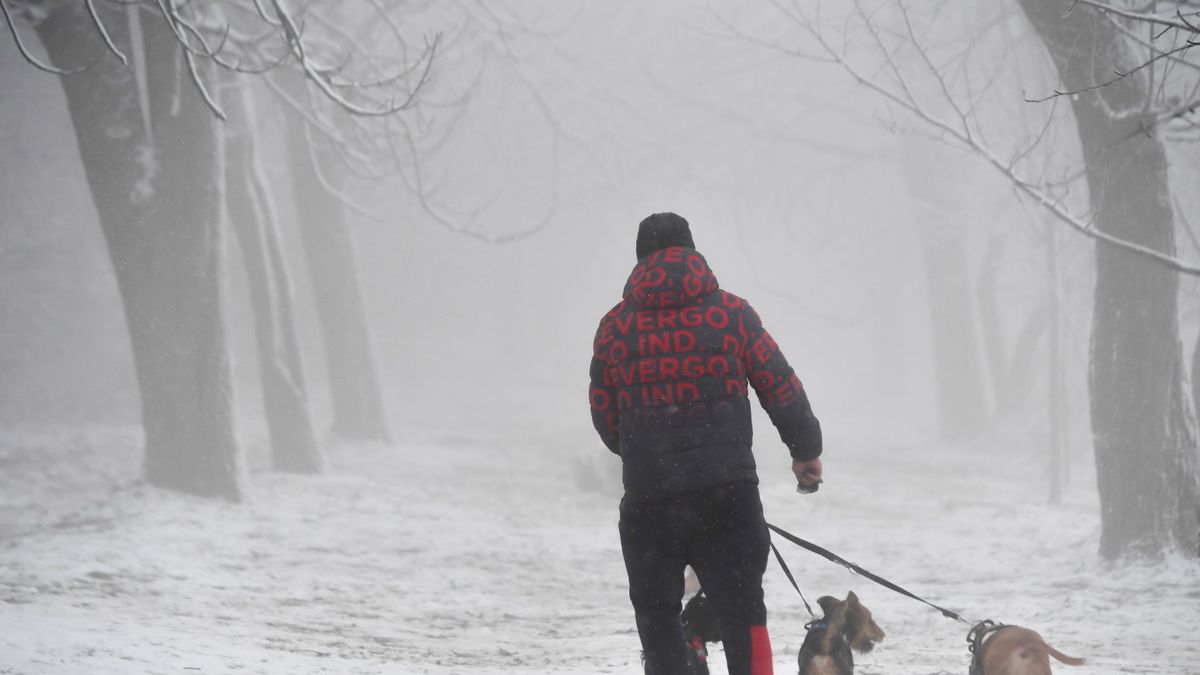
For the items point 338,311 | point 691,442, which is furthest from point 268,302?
point 691,442

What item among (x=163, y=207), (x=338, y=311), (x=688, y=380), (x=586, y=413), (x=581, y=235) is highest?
(x=581, y=235)

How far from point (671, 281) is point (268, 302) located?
10788 mm

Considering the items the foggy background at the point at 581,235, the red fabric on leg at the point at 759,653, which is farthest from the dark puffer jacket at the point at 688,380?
the foggy background at the point at 581,235

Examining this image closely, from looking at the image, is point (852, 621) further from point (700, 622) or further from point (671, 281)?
point (671, 281)

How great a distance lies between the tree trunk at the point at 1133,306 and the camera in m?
7.50

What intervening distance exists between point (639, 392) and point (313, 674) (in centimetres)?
234

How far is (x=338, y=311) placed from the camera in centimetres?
1709

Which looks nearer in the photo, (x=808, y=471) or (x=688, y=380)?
(x=688, y=380)

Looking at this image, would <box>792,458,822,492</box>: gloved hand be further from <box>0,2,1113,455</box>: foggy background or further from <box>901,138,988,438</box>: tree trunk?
<box>901,138,988,438</box>: tree trunk

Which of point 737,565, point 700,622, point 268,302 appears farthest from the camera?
point 268,302

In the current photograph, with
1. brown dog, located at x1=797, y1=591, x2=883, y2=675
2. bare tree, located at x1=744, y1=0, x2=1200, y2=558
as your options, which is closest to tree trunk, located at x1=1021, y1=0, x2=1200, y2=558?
bare tree, located at x1=744, y1=0, x2=1200, y2=558

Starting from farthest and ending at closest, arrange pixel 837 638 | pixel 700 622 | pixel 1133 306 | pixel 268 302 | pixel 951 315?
pixel 951 315 → pixel 268 302 → pixel 1133 306 → pixel 837 638 → pixel 700 622

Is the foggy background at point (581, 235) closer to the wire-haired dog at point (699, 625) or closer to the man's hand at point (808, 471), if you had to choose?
the man's hand at point (808, 471)

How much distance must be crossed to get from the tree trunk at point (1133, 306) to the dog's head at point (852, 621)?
4779mm
